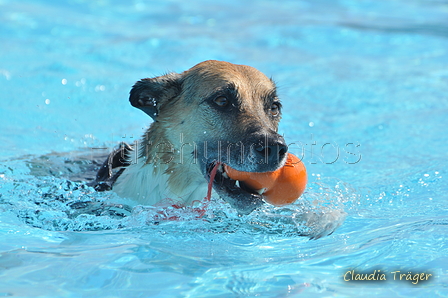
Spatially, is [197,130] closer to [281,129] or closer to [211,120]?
[211,120]

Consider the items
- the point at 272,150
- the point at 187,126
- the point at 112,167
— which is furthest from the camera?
the point at 112,167

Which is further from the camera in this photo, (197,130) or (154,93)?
(154,93)

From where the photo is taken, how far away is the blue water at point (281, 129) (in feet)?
12.0

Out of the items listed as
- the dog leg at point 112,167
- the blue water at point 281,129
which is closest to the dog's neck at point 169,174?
the blue water at point 281,129

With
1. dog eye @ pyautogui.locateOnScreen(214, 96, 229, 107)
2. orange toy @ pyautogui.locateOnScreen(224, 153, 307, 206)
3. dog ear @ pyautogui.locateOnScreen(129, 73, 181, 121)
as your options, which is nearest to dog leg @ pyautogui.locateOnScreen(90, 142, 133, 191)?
dog ear @ pyautogui.locateOnScreen(129, 73, 181, 121)

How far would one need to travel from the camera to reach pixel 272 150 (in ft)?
12.8

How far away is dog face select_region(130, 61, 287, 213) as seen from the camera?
13.7 ft

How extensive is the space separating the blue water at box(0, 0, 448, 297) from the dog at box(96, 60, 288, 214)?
0.91 feet

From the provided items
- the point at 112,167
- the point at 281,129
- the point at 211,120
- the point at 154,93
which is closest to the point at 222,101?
the point at 211,120

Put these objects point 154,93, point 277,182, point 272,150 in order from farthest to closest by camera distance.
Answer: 1. point 154,93
2. point 277,182
3. point 272,150

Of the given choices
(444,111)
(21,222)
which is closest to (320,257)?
(21,222)

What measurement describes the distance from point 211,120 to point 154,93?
0.65m

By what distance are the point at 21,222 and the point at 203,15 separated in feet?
34.7

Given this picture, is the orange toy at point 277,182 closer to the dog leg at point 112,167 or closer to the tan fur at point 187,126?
the tan fur at point 187,126
